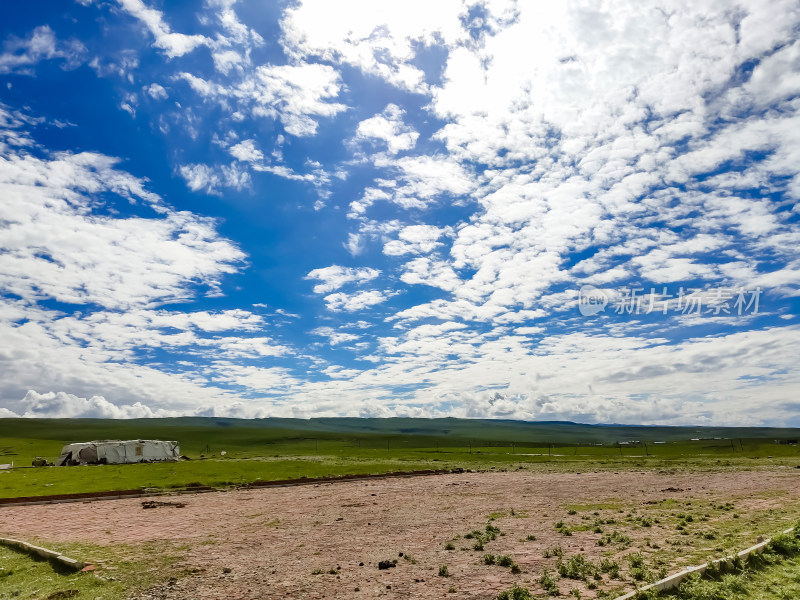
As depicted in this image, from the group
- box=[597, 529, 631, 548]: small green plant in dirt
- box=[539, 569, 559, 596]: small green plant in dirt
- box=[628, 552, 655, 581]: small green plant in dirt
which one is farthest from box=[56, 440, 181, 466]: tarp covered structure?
box=[628, 552, 655, 581]: small green plant in dirt

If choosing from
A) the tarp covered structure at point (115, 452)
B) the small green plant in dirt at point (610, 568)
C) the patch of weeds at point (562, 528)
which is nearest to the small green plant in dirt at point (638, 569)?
the small green plant in dirt at point (610, 568)

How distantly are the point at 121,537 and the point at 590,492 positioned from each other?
99.2 ft

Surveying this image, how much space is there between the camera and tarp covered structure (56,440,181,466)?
76.8 meters

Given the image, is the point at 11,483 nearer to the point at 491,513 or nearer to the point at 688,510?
the point at 491,513

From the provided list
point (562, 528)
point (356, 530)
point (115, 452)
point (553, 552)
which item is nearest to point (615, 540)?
point (562, 528)

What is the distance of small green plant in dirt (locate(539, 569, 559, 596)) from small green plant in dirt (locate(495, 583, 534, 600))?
1.96 ft

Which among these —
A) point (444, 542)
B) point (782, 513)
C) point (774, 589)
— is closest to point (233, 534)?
point (444, 542)

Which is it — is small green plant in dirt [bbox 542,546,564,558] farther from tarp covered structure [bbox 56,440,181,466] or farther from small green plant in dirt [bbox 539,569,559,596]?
tarp covered structure [bbox 56,440,181,466]

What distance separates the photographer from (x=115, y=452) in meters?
80.7

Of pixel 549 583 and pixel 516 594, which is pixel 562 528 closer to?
pixel 549 583

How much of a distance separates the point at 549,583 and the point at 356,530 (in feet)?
39.4

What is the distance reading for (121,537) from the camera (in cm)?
2178

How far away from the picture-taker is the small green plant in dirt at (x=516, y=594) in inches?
488

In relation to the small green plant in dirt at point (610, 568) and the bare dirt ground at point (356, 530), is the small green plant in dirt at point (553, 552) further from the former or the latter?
the small green plant in dirt at point (610, 568)
